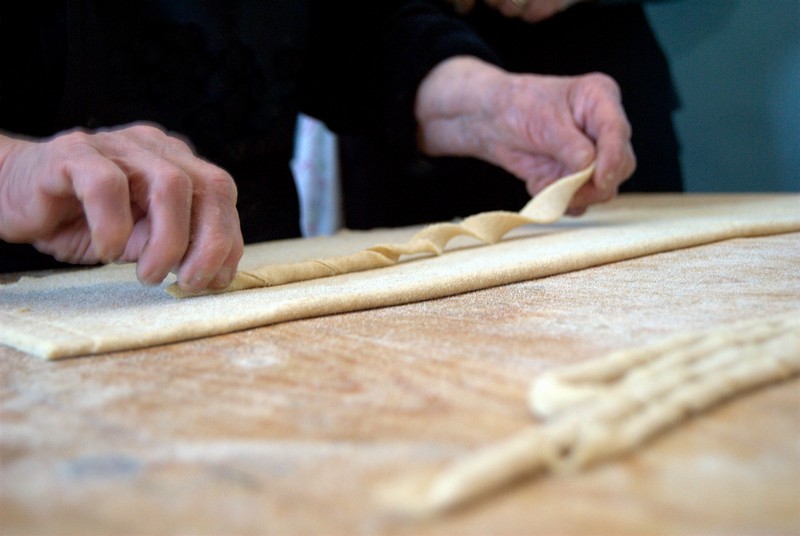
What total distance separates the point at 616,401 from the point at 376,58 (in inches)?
43.9

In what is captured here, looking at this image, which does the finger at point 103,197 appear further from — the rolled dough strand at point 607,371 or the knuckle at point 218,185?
the rolled dough strand at point 607,371

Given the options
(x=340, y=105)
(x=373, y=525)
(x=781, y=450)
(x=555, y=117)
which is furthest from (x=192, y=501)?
(x=340, y=105)

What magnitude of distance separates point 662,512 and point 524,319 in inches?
9.4

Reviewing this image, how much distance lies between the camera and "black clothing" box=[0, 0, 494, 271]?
98 centimetres

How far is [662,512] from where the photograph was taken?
22cm

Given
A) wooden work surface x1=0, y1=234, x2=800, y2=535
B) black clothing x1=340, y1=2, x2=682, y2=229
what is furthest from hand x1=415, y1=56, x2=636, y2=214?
wooden work surface x1=0, y1=234, x2=800, y2=535

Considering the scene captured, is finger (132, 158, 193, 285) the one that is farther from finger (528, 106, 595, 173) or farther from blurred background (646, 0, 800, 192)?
blurred background (646, 0, 800, 192)

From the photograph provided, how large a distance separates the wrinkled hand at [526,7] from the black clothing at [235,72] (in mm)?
247

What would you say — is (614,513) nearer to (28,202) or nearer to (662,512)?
(662,512)

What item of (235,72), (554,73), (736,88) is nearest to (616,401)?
(235,72)

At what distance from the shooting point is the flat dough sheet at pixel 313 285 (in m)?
0.45

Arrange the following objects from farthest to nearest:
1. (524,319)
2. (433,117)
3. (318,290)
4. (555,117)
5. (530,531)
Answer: (433,117)
(555,117)
(318,290)
(524,319)
(530,531)

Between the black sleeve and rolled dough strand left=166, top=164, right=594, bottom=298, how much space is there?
0.37 m

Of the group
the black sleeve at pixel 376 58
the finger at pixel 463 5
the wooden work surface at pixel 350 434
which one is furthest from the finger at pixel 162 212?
the finger at pixel 463 5
